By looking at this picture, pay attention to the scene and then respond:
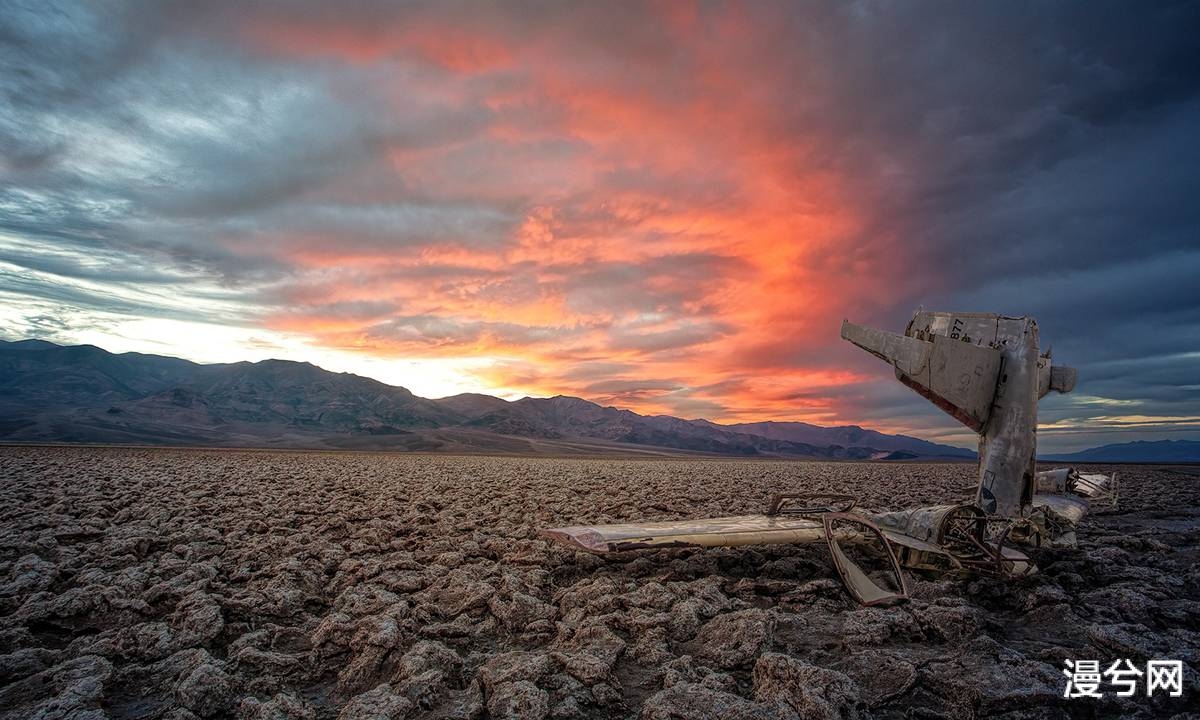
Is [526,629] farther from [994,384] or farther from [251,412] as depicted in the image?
[251,412]

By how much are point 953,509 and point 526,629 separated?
359 centimetres

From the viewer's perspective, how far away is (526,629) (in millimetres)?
3713

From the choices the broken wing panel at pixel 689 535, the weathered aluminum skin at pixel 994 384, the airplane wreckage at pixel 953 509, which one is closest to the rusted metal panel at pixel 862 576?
the airplane wreckage at pixel 953 509

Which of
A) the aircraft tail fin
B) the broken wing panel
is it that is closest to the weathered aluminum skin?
the aircraft tail fin

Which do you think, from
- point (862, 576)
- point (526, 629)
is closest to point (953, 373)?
point (862, 576)

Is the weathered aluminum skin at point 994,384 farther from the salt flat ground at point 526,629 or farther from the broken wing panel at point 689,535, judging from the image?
the broken wing panel at point 689,535

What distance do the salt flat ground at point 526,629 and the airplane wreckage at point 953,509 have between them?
27 centimetres

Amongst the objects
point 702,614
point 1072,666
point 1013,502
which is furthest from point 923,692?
point 1013,502

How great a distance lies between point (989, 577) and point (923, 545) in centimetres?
59

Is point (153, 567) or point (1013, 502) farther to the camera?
point (1013, 502)

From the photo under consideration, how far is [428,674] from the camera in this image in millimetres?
2875

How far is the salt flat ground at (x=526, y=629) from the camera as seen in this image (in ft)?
8.76

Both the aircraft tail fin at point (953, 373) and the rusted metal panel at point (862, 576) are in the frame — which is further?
the aircraft tail fin at point (953, 373)

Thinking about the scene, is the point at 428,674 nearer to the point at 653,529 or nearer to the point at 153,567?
the point at 653,529
